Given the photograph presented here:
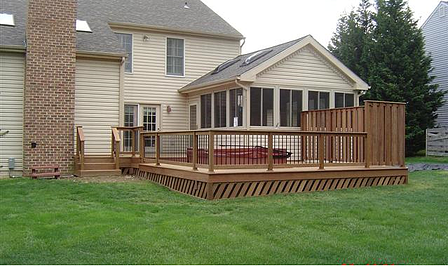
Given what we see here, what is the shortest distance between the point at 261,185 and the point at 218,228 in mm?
3178

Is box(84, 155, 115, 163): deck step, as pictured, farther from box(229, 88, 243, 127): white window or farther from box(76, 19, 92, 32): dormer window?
box(76, 19, 92, 32): dormer window

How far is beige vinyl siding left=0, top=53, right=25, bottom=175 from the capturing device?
12086 mm

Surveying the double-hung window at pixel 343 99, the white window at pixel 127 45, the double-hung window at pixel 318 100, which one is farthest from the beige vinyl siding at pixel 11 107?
the double-hung window at pixel 343 99

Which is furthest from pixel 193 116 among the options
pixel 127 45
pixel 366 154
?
pixel 366 154

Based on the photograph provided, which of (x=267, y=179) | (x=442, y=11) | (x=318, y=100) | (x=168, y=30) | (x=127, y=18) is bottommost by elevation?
(x=267, y=179)

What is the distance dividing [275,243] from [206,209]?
7.63ft

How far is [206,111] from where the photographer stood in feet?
52.8

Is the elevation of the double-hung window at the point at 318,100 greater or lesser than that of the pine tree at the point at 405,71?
lesser

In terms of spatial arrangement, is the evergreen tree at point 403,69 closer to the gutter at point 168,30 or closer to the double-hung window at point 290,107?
the gutter at point 168,30

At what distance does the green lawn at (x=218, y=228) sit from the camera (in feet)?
16.5

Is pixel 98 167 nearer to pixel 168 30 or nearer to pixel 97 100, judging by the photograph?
pixel 97 100

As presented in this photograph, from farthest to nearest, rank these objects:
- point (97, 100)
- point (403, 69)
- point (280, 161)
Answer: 1. point (403, 69)
2. point (97, 100)
3. point (280, 161)

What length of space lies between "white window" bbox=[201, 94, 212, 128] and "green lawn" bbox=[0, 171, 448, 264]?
6.62 m

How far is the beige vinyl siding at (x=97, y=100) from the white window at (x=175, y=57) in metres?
3.86
